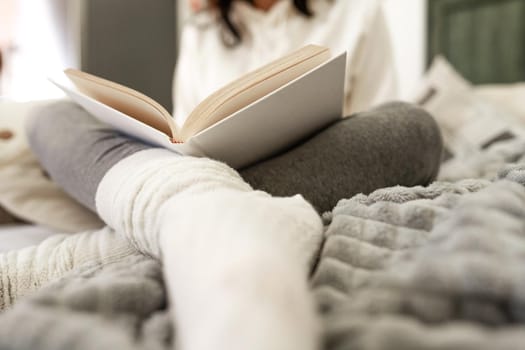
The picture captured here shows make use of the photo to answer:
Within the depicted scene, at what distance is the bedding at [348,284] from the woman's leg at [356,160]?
9cm

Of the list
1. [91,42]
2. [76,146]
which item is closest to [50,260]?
[76,146]

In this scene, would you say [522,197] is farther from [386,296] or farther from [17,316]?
[17,316]

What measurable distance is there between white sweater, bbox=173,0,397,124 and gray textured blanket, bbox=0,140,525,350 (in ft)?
2.99

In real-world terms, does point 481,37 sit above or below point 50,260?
above

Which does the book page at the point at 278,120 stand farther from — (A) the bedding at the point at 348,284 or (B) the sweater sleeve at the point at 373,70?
(B) the sweater sleeve at the point at 373,70

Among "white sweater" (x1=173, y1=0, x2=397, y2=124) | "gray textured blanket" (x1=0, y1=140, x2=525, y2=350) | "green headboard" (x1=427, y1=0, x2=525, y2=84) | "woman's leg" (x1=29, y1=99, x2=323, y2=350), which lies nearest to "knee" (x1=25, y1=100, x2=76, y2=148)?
"woman's leg" (x1=29, y1=99, x2=323, y2=350)

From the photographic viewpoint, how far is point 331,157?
52cm

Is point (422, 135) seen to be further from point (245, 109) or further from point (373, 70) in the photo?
point (373, 70)

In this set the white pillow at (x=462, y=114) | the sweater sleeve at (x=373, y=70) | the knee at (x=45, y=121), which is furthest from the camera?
the sweater sleeve at (x=373, y=70)

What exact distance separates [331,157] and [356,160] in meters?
0.03

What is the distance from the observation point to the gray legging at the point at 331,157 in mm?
498

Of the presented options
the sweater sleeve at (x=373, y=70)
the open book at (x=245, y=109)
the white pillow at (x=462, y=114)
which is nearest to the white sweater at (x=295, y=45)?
the sweater sleeve at (x=373, y=70)

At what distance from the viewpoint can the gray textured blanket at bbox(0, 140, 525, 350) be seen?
0.23 m

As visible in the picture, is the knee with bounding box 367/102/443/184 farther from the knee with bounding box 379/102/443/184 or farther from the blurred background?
the blurred background
